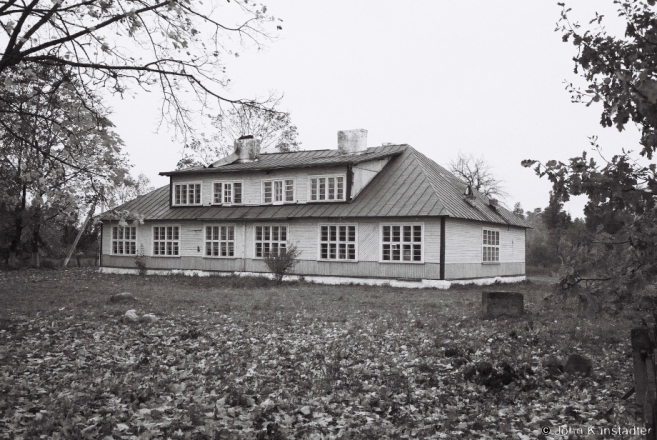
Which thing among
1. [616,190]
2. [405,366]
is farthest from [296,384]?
[616,190]

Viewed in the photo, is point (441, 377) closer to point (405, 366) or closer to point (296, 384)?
point (405, 366)

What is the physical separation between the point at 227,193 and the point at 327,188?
687cm

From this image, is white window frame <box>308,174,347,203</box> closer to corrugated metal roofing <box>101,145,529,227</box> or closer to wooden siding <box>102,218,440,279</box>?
corrugated metal roofing <box>101,145,529,227</box>

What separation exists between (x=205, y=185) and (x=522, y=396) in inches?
1140

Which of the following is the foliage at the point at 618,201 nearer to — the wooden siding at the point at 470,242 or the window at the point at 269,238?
the wooden siding at the point at 470,242

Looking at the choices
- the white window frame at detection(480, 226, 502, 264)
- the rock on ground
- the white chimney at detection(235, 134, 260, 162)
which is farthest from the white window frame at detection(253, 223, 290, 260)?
the rock on ground

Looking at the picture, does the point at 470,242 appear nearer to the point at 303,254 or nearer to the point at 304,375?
the point at 303,254

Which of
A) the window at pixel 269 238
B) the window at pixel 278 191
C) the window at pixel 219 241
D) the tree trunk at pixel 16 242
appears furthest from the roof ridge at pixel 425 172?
the tree trunk at pixel 16 242

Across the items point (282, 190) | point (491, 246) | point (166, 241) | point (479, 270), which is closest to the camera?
point (479, 270)

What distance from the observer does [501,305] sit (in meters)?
13.3

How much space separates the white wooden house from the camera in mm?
26484

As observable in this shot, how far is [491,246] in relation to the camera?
3091 cm

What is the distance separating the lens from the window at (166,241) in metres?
33.9

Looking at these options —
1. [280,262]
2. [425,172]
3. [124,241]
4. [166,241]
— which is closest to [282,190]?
[280,262]
